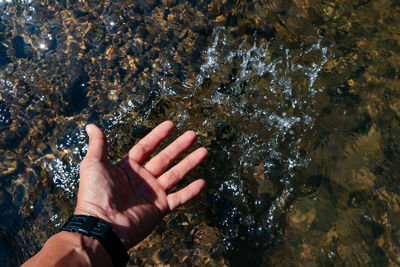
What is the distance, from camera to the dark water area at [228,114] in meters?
3.25

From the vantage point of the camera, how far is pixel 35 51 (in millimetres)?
4289

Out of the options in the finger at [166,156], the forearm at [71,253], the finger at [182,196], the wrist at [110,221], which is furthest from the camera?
the finger at [166,156]

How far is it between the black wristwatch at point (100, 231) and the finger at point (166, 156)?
745 millimetres

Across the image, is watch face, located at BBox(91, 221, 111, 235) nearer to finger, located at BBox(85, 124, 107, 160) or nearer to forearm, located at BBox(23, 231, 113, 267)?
forearm, located at BBox(23, 231, 113, 267)

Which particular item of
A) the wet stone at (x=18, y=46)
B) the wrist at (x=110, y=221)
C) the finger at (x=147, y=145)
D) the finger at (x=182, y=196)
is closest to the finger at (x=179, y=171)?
the finger at (x=182, y=196)

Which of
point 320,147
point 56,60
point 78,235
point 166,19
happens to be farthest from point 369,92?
point 56,60

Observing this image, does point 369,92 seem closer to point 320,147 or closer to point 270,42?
point 320,147

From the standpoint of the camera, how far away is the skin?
2.53 m

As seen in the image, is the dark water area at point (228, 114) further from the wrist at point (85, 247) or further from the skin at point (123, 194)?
the wrist at point (85, 247)

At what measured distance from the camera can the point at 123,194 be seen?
2.93 m

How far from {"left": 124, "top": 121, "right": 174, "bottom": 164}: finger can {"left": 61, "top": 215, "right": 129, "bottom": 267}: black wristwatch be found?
2.37 ft

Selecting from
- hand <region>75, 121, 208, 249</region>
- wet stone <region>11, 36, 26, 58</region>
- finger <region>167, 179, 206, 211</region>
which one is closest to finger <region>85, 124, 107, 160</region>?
hand <region>75, 121, 208, 249</region>

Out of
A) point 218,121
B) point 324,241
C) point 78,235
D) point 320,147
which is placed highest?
point 78,235

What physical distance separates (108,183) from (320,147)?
2.16 m
